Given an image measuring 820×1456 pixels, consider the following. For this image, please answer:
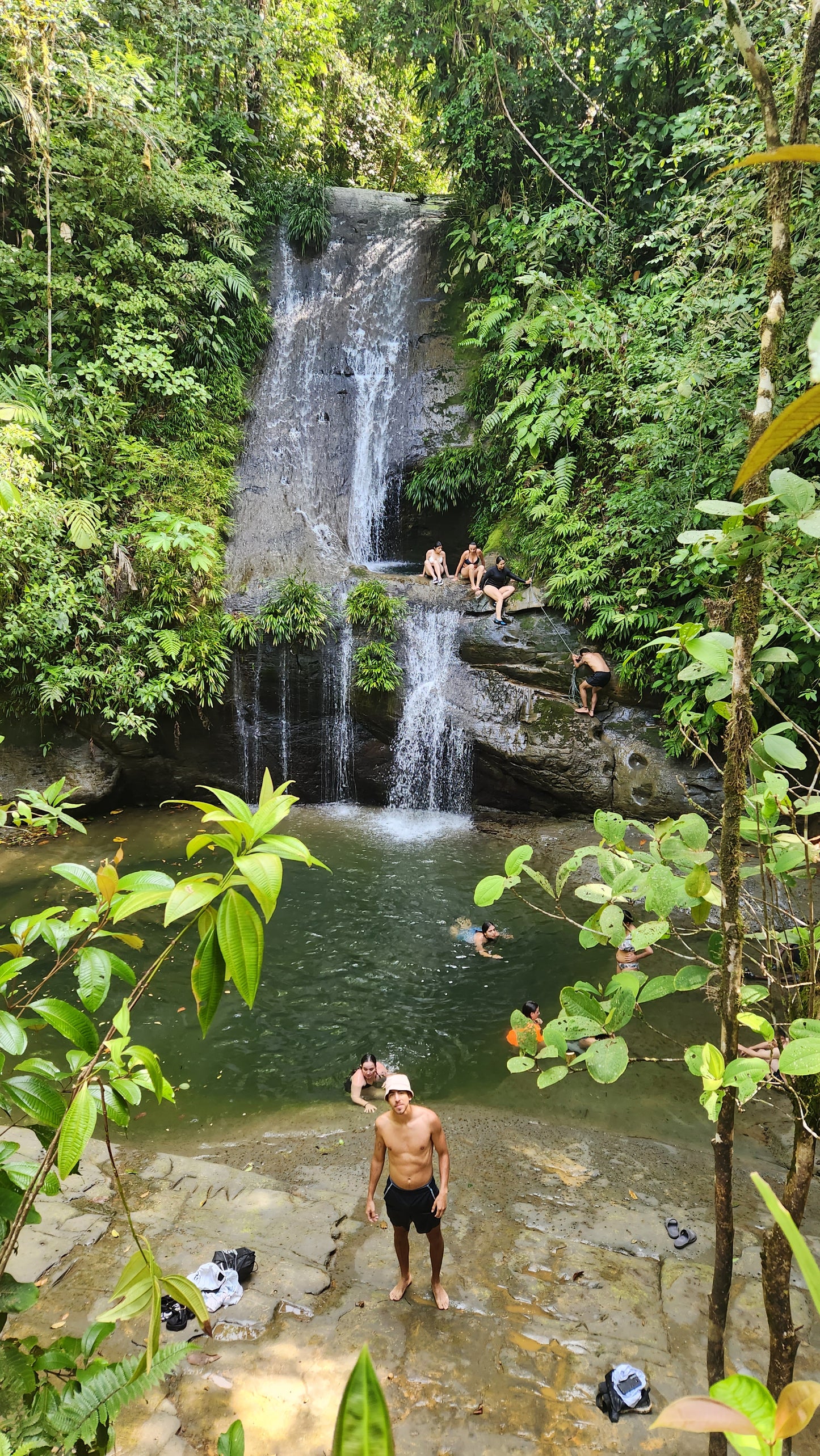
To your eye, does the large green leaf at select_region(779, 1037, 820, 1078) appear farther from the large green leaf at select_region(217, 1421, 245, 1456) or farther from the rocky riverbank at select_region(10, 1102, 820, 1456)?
the rocky riverbank at select_region(10, 1102, 820, 1456)

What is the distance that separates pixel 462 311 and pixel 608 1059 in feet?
48.4

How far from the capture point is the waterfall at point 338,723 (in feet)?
33.9

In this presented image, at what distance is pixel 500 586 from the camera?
10.2 meters

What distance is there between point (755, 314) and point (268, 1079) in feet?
28.5

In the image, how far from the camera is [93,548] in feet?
31.5

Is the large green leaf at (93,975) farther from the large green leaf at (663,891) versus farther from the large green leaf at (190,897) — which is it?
the large green leaf at (663,891)

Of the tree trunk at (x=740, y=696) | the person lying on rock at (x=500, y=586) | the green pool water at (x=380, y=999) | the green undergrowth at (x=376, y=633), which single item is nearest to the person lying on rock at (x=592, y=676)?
the person lying on rock at (x=500, y=586)

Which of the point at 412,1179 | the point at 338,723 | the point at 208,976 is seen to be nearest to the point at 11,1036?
the point at 208,976

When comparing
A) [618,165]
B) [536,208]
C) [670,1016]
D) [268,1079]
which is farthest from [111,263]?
[670,1016]

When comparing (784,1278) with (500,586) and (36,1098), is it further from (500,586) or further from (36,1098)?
(500,586)

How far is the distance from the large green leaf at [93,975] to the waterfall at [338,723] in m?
8.98

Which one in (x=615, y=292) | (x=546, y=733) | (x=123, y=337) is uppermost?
(x=615, y=292)

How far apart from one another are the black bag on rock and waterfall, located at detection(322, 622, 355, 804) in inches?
Result: 285

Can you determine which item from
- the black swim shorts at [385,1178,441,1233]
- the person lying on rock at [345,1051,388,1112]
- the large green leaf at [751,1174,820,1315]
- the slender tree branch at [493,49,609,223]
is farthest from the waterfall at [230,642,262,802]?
the large green leaf at [751,1174,820,1315]
